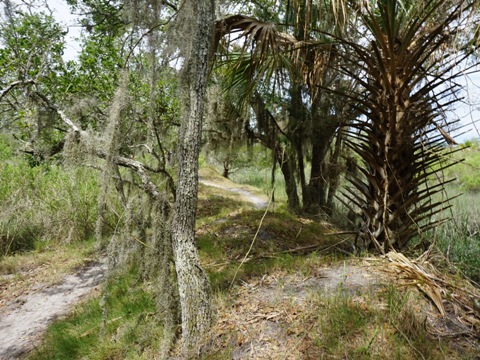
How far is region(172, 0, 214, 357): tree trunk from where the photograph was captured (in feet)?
9.64

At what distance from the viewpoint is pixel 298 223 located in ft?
21.5

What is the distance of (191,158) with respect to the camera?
120 inches

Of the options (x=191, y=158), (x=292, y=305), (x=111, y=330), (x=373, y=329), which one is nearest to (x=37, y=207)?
(x=111, y=330)

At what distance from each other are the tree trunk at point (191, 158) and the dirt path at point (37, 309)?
8.34 ft

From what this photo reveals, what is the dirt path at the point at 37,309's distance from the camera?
13.1 feet

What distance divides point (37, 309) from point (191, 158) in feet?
13.0

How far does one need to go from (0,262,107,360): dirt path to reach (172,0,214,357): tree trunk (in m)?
2.54

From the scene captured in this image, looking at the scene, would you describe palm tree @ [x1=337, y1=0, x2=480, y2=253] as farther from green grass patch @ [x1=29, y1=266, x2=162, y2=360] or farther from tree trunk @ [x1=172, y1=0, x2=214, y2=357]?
green grass patch @ [x1=29, y1=266, x2=162, y2=360]

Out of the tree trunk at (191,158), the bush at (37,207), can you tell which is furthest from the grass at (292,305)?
the bush at (37,207)

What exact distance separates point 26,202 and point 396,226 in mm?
7860

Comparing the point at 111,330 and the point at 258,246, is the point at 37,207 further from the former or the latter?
the point at 258,246

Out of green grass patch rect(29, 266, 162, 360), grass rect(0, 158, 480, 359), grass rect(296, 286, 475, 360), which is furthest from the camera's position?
green grass patch rect(29, 266, 162, 360)

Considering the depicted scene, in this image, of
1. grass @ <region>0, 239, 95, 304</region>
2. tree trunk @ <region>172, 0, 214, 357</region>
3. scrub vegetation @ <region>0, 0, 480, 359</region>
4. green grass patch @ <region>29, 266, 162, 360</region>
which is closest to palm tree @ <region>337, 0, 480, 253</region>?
scrub vegetation @ <region>0, 0, 480, 359</region>

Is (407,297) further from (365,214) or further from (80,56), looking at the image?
(80,56)
